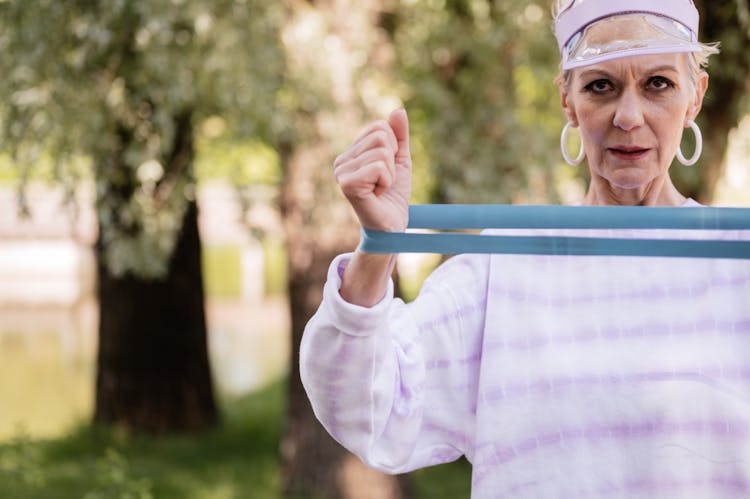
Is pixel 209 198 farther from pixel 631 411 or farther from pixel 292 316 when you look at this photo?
pixel 631 411

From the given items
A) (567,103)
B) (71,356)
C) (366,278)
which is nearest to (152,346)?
(71,356)

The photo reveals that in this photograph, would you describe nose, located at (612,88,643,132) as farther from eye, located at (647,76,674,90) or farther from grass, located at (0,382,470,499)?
grass, located at (0,382,470,499)

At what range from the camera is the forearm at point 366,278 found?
1.86 m

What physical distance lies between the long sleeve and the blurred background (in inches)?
111

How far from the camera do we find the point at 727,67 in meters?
7.45

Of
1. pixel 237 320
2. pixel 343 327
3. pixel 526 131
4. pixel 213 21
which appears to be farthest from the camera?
pixel 237 320

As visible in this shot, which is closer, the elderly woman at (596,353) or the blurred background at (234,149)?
the elderly woman at (596,353)

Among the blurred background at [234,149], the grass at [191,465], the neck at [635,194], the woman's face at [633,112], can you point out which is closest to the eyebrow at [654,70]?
the woman's face at [633,112]

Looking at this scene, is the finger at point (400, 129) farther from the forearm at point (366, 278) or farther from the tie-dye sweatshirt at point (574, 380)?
the tie-dye sweatshirt at point (574, 380)

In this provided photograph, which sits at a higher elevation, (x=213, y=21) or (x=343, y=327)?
(x=213, y=21)

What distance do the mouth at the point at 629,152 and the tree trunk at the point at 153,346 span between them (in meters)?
7.96

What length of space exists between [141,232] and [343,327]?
5707mm

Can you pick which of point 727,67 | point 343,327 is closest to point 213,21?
point 727,67

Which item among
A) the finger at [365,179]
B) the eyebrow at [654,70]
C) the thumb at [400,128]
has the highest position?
the eyebrow at [654,70]
